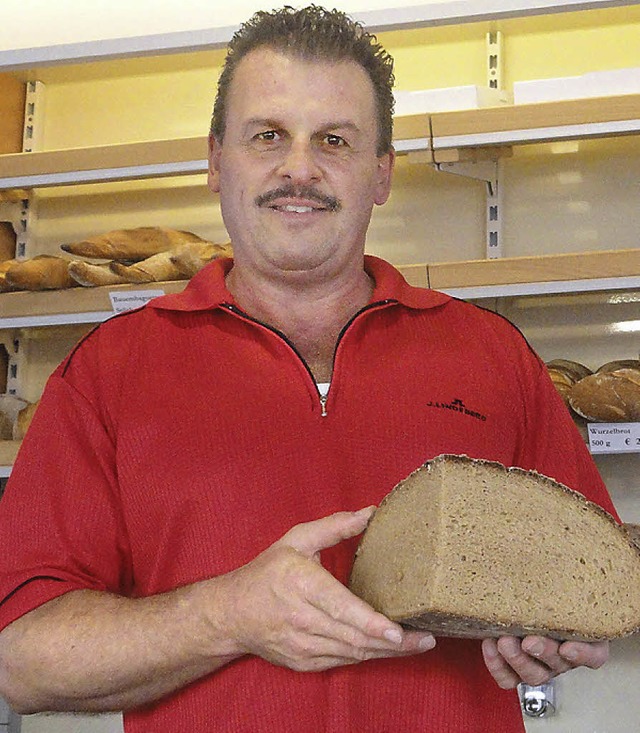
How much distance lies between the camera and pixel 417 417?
1.43m

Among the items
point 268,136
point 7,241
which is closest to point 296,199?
point 268,136

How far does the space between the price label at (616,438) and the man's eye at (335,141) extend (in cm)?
87

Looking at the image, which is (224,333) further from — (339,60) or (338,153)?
(339,60)

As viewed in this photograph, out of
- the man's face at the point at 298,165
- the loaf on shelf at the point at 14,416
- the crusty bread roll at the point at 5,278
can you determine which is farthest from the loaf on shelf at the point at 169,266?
the man's face at the point at 298,165

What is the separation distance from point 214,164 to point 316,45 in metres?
0.26

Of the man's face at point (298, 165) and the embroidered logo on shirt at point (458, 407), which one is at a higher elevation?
the man's face at point (298, 165)

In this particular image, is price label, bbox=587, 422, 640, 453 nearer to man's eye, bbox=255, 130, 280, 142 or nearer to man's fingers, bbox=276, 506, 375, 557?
man's eye, bbox=255, 130, 280, 142

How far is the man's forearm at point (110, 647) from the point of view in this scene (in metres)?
1.20

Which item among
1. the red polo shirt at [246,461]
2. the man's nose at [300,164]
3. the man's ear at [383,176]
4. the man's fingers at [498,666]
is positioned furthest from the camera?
the man's ear at [383,176]

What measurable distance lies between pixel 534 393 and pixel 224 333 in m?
0.46

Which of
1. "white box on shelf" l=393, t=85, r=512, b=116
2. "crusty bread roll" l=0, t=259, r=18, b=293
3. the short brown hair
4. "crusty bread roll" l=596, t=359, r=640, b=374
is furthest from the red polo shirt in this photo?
"crusty bread roll" l=0, t=259, r=18, b=293

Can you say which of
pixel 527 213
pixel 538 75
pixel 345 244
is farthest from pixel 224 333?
pixel 538 75

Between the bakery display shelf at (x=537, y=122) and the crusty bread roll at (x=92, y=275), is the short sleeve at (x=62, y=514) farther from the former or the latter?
the bakery display shelf at (x=537, y=122)

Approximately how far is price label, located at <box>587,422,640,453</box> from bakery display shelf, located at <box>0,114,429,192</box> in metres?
0.67
